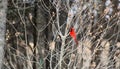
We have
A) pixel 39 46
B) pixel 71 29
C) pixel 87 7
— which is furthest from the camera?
pixel 39 46

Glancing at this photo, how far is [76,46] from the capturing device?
251 inches

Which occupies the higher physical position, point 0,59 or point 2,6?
point 2,6

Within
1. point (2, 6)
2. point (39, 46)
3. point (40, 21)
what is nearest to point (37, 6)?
point (40, 21)

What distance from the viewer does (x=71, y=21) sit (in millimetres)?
6094

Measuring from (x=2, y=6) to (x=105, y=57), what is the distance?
7.50ft

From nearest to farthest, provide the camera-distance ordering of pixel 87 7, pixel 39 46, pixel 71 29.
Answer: pixel 71 29 < pixel 87 7 < pixel 39 46

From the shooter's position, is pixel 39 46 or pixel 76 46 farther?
pixel 39 46

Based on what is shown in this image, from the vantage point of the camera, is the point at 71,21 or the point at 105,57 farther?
the point at 105,57

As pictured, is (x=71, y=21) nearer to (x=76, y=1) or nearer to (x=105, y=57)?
(x=76, y=1)

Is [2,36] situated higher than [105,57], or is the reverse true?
[2,36]

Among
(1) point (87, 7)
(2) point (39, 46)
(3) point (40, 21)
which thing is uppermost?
(1) point (87, 7)

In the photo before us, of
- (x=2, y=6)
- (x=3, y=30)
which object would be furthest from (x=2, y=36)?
(x=2, y=6)

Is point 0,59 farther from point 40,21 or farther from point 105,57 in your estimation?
point 40,21

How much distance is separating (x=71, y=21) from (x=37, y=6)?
9.03 feet
